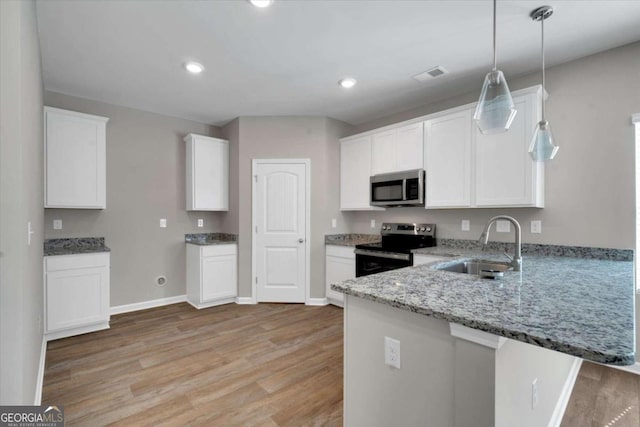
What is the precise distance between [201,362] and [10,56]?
230 cm

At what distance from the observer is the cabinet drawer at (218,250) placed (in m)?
3.85

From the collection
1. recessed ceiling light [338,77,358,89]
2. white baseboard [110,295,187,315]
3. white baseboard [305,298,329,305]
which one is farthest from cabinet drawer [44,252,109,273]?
recessed ceiling light [338,77,358,89]

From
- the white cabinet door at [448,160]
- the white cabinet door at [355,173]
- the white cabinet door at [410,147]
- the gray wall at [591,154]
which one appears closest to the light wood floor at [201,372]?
the white cabinet door at [355,173]

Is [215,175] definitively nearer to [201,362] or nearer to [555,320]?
[201,362]

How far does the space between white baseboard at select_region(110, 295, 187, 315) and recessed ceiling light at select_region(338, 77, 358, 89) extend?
361cm

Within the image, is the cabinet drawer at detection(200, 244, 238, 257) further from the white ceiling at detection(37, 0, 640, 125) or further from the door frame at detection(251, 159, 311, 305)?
the white ceiling at detection(37, 0, 640, 125)

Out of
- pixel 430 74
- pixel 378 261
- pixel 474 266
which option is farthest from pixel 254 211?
pixel 474 266

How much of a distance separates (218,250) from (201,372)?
1.91 m

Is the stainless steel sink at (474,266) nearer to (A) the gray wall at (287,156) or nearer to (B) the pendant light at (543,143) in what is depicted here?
(B) the pendant light at (543,143)

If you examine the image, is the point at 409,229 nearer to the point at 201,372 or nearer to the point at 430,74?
the point at 430,74

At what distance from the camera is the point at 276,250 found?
13.4ft

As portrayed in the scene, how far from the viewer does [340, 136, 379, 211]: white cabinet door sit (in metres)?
3.96

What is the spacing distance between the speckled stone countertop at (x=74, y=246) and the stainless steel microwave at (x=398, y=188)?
10.5 feet

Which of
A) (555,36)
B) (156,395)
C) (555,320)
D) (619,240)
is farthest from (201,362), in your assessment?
(555,36)
